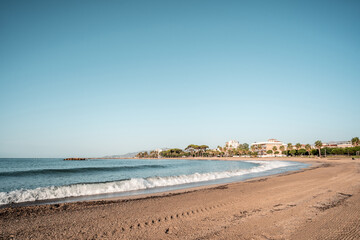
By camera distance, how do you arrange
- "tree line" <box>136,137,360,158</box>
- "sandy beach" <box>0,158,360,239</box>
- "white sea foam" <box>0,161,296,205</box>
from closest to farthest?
"sandy beach" <box>0,158,360,239</box> → "white sea foam" <box>0,161,296,205</box> → "tree line" <box>136,137,360,158</box>

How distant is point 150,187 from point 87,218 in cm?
808

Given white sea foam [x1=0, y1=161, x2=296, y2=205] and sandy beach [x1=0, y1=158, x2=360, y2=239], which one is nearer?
sandy beach [x1=0, y1=158, x2=360, y2=239]

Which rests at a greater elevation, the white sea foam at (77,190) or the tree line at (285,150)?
the white sea foam at (77,190)

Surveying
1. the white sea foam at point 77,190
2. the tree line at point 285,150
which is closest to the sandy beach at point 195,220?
the white sea foam at point 77,190

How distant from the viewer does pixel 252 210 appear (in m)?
6.98

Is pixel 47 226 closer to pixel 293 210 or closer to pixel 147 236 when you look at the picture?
pixel 147 236

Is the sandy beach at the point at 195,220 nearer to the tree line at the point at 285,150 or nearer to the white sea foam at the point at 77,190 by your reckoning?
the white sea foam at the point at 77,190

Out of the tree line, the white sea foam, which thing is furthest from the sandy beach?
the tree line

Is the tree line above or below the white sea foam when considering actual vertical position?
below

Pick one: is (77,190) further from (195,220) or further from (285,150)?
(285,150)

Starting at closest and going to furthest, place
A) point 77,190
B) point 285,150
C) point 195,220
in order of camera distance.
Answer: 1. point 195,220
2. point 77,190
3. point 285,150

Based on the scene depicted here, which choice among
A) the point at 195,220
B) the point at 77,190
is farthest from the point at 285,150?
the point at 195,220

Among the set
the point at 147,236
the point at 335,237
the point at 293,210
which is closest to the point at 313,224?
the point at 335,237

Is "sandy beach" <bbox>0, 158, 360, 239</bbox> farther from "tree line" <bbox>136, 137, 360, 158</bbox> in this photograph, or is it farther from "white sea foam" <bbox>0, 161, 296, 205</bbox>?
"tree line" <bbox>136, 137, 360, 158</bbox>
